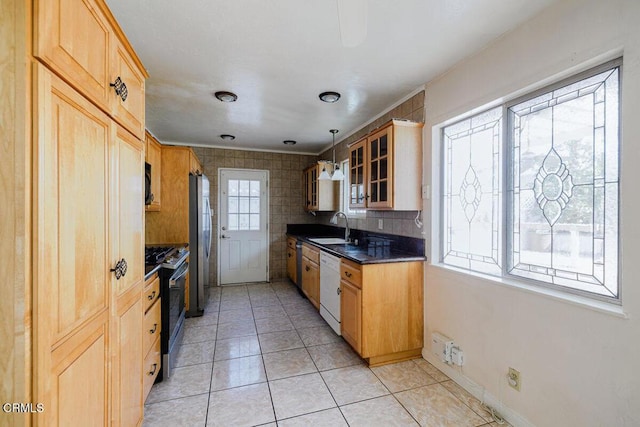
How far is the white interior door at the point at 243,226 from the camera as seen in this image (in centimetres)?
489

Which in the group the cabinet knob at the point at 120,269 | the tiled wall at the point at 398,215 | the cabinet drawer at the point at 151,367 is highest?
the tiled wall at the point at 398,215

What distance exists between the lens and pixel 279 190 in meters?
5.20

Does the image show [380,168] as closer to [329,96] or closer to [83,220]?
[329,96]

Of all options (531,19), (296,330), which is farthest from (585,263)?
(296,330)

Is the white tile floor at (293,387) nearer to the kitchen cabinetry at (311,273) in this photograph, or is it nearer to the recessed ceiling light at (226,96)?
the kitchen cabinetry at (311,273)

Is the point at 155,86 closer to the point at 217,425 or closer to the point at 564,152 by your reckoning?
the point at 217,425

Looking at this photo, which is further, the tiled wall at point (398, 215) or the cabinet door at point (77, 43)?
the tiled wall at point (398, 215)

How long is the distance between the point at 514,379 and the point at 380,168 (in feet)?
6.06

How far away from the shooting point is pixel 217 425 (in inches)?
67.6

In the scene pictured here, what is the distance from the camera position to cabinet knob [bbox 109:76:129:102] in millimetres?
1240

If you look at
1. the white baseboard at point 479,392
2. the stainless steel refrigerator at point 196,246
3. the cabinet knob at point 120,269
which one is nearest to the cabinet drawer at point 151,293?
the cabinet knob at point 120,269

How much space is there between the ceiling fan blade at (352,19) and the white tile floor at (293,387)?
82.9 inches

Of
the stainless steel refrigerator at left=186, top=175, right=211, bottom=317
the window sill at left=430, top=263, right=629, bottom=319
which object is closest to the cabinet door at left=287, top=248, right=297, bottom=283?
the stainless steel refrigerator at left=186, top=175, right=211, bottom=317

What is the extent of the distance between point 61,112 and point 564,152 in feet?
7.47
